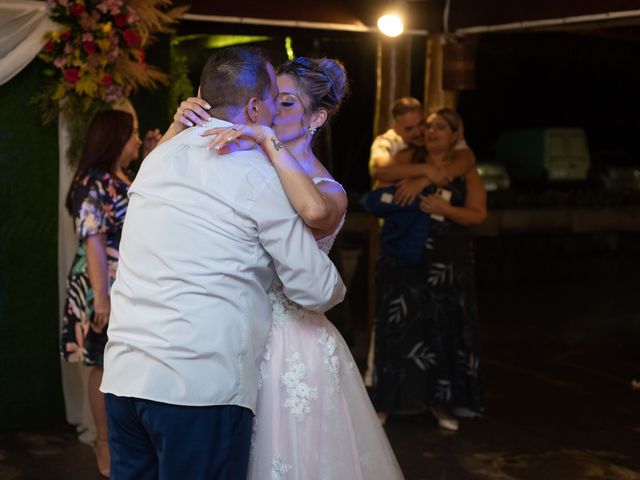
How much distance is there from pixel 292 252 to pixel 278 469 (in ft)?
2.03

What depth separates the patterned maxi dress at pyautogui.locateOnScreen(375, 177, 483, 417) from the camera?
5.52m

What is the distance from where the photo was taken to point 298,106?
2.94m

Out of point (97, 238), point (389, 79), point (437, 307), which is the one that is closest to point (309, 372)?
point (97, 238)

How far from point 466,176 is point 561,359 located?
254cm

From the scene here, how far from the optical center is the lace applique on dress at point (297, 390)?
9.04 feet

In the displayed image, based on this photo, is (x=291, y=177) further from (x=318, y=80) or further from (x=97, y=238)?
(x=97, y=238)

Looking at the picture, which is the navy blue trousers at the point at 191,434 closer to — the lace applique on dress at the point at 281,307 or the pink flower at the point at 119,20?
the lace applique on dress at the point at 281,307

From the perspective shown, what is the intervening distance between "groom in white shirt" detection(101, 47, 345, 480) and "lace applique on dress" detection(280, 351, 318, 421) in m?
0.19

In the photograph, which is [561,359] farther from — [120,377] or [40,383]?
[120,377]

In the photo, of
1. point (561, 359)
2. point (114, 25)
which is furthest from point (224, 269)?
point (561, 359)

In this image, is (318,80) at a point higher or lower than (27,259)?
higher

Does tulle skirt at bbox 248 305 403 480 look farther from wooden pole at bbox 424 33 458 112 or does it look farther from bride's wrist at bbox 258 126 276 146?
wooden pole at bbox 424 33 458 112

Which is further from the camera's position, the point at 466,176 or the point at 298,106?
the point at 466,176

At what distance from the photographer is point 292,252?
2.53 metres
